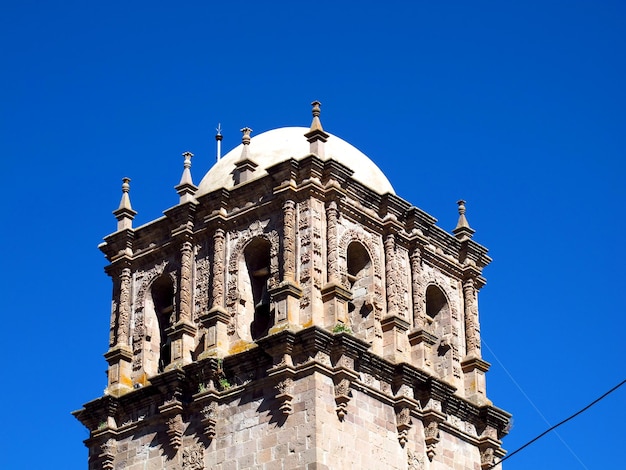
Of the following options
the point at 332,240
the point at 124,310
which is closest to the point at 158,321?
the point at 124,310

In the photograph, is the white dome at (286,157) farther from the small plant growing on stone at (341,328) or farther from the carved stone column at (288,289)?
the small plant growing on stone at (341,328)

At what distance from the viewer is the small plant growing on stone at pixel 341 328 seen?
1566 inches

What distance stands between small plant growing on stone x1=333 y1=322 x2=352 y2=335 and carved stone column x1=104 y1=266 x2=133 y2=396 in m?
5.72

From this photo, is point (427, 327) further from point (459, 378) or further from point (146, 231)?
point (146, 231)

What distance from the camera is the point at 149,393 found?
4188cm

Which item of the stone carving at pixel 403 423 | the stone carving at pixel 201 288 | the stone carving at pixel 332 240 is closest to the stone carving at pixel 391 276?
the stone carving at pixel 332 240

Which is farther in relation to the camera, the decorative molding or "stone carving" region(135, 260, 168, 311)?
"stone carving" region(135, 260, 168, 311)

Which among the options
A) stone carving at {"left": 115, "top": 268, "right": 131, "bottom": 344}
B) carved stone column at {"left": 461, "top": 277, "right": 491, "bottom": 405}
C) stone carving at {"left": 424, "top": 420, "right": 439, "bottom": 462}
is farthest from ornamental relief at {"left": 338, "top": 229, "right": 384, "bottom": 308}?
stone carving at {"left": 115, "top": 268, "right": 131, "bottom": 344}

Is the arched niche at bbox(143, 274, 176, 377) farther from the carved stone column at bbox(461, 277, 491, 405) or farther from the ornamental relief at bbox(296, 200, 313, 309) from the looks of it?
the carved stone column at bbox(461, 277, 491, 405)

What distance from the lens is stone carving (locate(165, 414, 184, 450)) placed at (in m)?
40.8

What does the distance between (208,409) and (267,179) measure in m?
5.49

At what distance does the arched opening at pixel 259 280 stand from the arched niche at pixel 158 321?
2068 mm

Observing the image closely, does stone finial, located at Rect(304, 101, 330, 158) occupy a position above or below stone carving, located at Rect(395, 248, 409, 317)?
above

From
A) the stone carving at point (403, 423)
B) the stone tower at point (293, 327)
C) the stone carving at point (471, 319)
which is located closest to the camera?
the stone tower at point (293, 327)
